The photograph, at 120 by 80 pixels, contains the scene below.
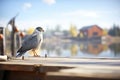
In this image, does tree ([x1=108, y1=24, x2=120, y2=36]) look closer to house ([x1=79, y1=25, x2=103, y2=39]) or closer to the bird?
house ([x1=79, y1=25, x2=103, y2=39])

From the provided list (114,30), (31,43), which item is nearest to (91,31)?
(114,30)

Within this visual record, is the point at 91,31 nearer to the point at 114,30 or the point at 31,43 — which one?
the point at 114,30

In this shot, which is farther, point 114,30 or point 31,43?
point 114,30

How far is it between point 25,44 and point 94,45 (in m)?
21.6

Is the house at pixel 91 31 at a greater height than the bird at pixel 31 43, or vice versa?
the house at pixel 91 31

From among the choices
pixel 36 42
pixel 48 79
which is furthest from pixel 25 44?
pixel 48 79

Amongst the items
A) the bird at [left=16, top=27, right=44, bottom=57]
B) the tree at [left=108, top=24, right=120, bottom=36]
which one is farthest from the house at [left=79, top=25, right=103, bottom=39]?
the bird at [left=16, top=27, right=44, bottom=57]

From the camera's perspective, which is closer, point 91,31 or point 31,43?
point 31,43

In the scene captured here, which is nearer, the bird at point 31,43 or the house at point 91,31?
the bird at point 31,43

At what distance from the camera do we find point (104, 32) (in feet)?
62.3

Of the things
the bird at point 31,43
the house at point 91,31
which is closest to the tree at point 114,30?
the house at point 91,31

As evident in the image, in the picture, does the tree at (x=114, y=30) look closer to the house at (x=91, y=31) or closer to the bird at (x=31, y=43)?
→ the house at (x=91, y=31)

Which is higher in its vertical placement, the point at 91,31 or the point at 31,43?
the point at 91,31

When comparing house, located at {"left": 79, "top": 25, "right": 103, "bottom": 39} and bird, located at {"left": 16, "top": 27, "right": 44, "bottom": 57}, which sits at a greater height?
house, located at {"left": 79, "top": 25, "right": 103, "bottom": 39}
